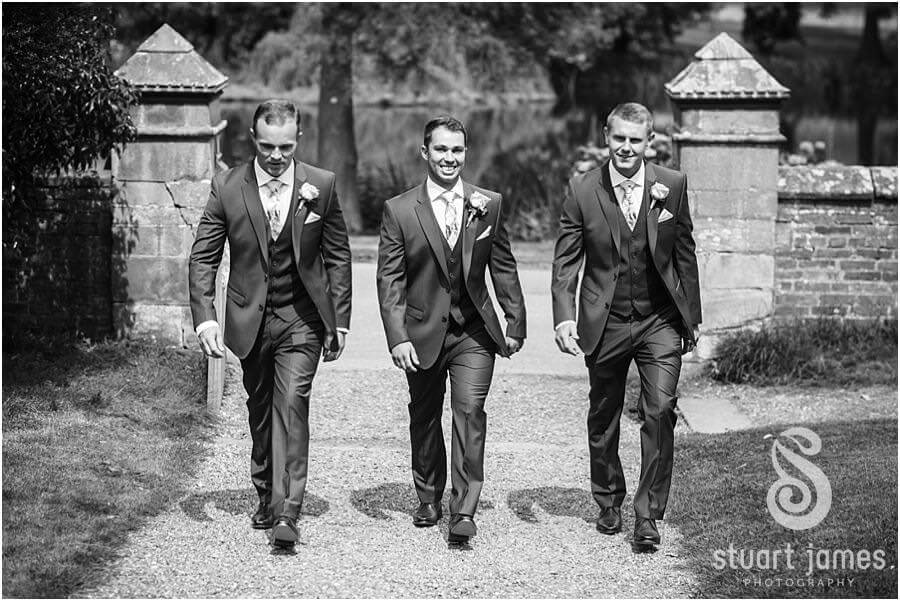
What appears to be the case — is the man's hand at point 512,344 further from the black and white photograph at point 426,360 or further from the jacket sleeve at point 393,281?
the jacket sleeve at point 393,281

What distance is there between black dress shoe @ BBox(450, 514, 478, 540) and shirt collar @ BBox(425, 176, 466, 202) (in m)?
1.49

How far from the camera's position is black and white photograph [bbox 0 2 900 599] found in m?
6.81

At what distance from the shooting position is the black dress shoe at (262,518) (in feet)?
23.5

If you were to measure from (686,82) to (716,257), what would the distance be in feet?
4.32

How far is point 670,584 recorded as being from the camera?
6559 mm

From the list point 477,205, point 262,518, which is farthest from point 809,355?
point 262,518

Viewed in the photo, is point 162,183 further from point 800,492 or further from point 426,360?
point 800,492

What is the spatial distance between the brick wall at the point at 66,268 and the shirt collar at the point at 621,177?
4.80 meters

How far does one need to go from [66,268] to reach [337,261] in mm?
4327

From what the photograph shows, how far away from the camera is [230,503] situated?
7.61 meters

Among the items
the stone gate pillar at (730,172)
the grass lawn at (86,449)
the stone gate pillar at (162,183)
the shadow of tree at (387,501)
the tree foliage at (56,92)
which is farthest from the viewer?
the stone gate pillar at (730,172)

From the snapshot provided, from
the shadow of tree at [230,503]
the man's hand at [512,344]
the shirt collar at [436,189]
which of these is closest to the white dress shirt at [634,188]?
the man's hand at [512,344]

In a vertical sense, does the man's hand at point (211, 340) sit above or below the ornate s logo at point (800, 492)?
above

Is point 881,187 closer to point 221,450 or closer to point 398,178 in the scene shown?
point 221,450
